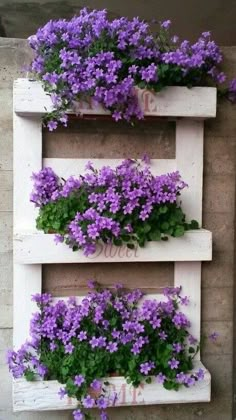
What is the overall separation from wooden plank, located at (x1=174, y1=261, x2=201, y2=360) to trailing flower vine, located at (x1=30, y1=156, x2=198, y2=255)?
8.7 inches

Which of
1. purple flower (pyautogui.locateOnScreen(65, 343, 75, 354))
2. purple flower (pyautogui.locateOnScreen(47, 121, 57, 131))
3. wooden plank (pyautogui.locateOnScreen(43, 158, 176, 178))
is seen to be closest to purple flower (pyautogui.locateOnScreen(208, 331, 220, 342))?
purple flower (pyautogui.locateOnScreen(65, 343, 75, 354))

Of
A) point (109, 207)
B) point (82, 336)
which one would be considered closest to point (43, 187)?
point (109, 207)

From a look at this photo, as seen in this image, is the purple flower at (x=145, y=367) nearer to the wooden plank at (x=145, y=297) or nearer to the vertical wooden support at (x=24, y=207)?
the wooden plank at (x=145, y=297)

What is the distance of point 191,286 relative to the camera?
6.07ft

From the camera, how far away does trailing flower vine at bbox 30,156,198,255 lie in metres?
1.58

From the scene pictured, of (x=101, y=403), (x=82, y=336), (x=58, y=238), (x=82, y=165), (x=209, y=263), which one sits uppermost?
(x=82, y=165)

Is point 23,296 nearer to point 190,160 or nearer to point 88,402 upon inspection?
point 88,402

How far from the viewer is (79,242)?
1565mm

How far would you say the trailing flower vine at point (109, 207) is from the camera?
1.58m

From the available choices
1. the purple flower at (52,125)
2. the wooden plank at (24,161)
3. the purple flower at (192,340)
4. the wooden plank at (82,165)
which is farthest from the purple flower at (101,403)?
the purple flower at (52,125)

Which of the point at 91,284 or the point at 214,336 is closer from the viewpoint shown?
the point at 91,284

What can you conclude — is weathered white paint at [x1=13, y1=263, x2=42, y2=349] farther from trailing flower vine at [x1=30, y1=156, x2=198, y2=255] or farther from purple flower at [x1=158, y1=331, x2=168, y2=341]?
purple flower at [x1=158, y1=331, x2=168, y2=341]

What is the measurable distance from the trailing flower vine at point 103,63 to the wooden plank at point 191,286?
0.64 metres

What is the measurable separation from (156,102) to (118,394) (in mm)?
1102
